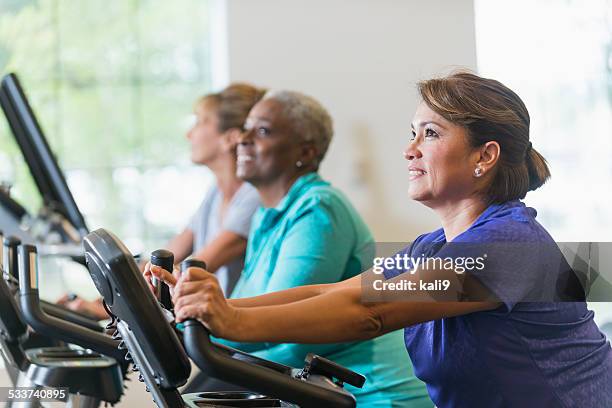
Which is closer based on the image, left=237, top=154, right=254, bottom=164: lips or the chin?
the chin

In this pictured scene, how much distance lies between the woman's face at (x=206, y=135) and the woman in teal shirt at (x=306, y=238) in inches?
30.0

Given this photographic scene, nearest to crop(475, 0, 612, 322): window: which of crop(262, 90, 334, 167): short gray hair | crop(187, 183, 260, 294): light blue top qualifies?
crop(262, 90, 334, 167): short gray hair

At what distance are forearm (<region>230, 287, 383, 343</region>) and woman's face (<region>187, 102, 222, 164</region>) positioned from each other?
6.77 feet

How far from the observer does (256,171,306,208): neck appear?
2.64 metres

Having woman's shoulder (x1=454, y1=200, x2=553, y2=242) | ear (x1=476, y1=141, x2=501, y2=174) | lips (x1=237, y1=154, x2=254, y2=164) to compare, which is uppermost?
ear (x1=476, y1=141, x2=501, y2=174)

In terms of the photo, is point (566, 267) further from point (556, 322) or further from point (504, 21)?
point (504, 21)

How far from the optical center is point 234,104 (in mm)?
3422

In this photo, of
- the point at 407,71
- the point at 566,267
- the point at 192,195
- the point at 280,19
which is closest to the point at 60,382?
the point at 407,71

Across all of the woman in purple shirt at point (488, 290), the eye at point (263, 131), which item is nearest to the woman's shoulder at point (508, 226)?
the woman in purple shirt at point (488, 290)

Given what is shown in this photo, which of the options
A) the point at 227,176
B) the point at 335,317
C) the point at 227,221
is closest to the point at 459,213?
the point at 335,317

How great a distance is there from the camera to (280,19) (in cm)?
304

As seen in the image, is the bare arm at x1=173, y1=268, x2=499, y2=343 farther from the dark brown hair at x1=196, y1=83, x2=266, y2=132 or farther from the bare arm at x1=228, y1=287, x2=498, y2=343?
the dark brown hair at x1=196, y1=83, x2=266, y2=132

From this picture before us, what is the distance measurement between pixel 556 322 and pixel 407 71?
57cm

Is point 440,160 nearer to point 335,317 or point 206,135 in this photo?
point 335,317
